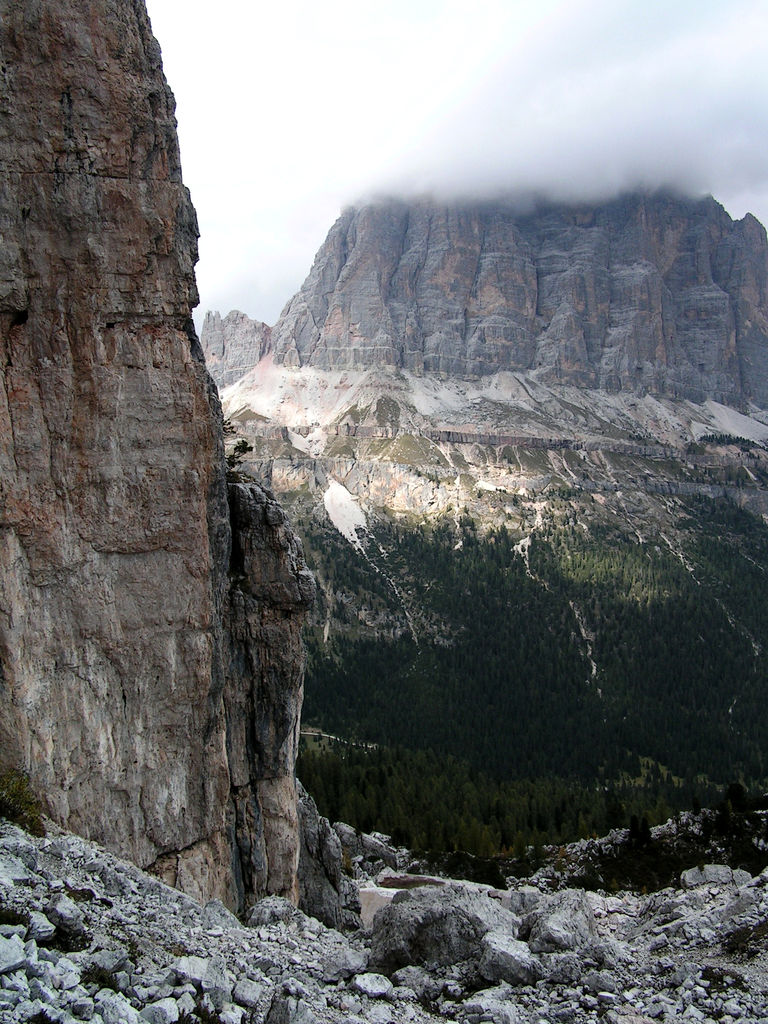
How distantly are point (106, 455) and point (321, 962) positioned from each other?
645 inches

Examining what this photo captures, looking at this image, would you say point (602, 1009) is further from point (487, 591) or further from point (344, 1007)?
point (487, 591)

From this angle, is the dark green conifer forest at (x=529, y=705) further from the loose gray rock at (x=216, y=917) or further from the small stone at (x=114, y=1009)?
the small stone at (x=114, y=1009)

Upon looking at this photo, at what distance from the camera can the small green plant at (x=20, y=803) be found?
67.1 ft

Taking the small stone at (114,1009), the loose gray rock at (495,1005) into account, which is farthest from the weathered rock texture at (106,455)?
the loose gray rock at (495,1005)

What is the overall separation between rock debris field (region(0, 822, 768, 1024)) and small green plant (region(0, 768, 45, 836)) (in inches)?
24.3

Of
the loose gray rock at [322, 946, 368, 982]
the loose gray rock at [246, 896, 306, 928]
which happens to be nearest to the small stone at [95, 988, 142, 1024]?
the loose gray rock at [322, 946, 368, 982]

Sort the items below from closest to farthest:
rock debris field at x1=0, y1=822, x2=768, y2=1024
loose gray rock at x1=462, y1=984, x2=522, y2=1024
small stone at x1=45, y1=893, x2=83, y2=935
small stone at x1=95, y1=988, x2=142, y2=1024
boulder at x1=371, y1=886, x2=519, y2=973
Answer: small stone at x1=95, y1=988, x2=142, y2=1024, rock debris field at x1=0, y1=822, x2=768, y2=1024, small stone at x1=45, y1=893, x2=83, y2=935, loose gray rock at x1=462, y1=984, x2=522, y2=1024, boulder at x1=371, y1=886, x2=519, y2=973

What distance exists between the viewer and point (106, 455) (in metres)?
24.3

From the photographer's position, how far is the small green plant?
67.1 ft

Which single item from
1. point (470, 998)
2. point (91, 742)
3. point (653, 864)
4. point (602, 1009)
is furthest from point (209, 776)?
point (653, 864)

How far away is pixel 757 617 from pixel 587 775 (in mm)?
96138

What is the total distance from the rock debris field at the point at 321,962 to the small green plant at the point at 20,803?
618 millimetres

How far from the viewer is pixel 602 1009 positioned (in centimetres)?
1919

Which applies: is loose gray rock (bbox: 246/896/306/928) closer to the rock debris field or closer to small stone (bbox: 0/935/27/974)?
the rock debris field
